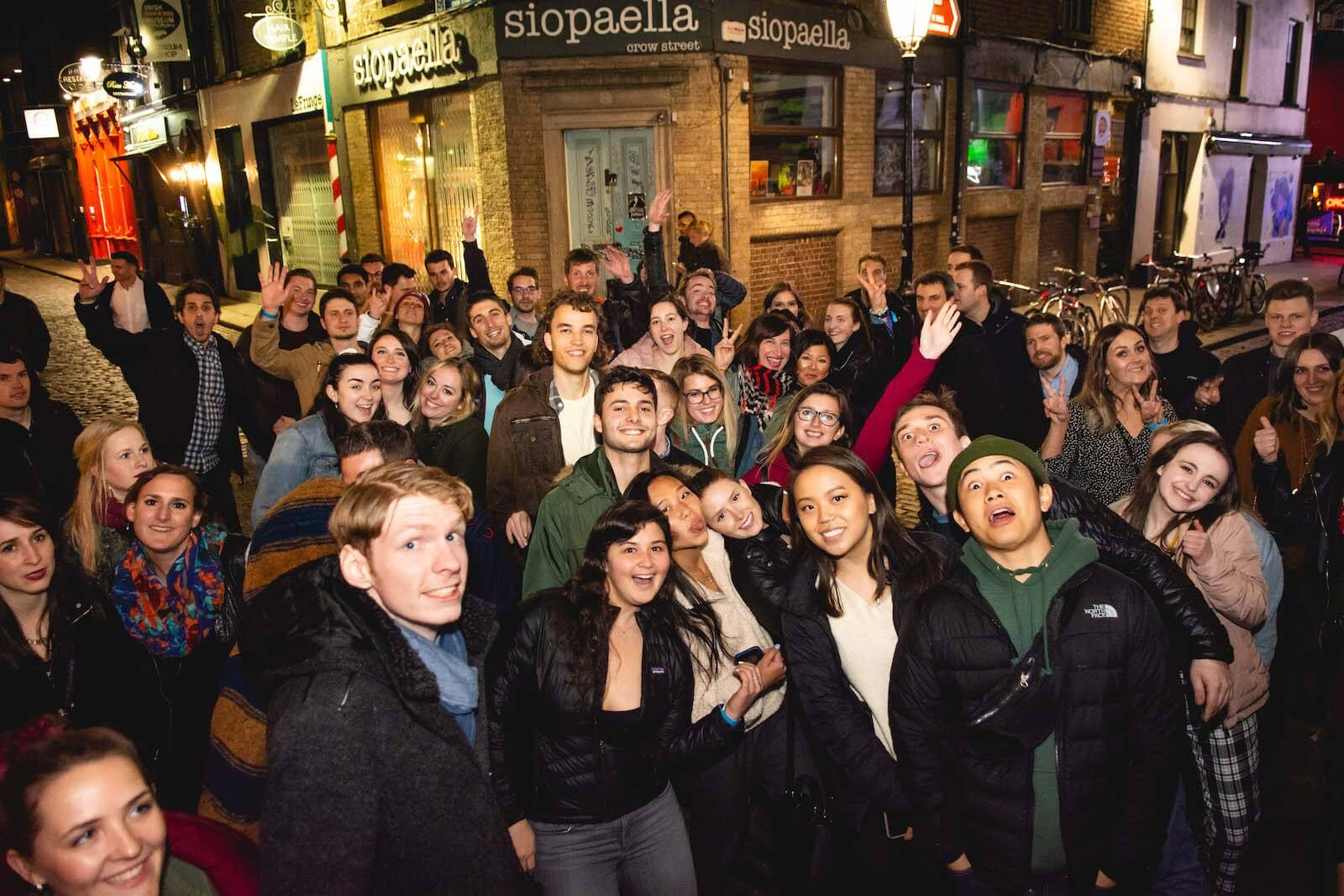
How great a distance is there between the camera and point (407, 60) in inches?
507

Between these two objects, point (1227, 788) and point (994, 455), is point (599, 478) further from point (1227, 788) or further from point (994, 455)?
point (1227, 788)

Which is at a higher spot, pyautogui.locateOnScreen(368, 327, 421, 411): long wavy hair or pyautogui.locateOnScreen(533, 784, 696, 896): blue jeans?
pyautogui.locateOnScreen(368, 327, 421, 411): long wavy hair

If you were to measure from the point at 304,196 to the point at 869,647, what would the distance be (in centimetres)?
1816

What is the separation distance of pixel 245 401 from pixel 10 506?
3405mm

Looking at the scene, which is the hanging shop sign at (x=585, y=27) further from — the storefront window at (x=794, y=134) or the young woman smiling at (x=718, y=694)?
the young woman smiling at (x=718, y=694)

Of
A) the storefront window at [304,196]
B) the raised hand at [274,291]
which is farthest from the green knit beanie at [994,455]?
the storefront window at [304,196]

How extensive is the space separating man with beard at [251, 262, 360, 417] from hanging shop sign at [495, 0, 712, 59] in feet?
20.0

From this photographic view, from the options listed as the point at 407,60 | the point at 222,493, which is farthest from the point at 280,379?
the point at 407,60

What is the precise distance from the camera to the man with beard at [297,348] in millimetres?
6176

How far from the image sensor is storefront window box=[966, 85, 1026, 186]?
16.3 meters

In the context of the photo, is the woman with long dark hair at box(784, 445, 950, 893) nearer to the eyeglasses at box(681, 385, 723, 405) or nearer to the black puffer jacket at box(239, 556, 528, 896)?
the black puffer jacket at box(239, 556, 528, 896)

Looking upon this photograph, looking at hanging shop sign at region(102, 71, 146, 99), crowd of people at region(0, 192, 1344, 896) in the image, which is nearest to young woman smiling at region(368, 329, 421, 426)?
crowd of people at region(0, 192, 1344, 896)

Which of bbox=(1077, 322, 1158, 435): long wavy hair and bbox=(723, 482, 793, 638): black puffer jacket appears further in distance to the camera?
bbox=(1077, 322, 1158, 435): long wavy hair

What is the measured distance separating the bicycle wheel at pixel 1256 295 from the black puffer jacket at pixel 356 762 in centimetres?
1941
